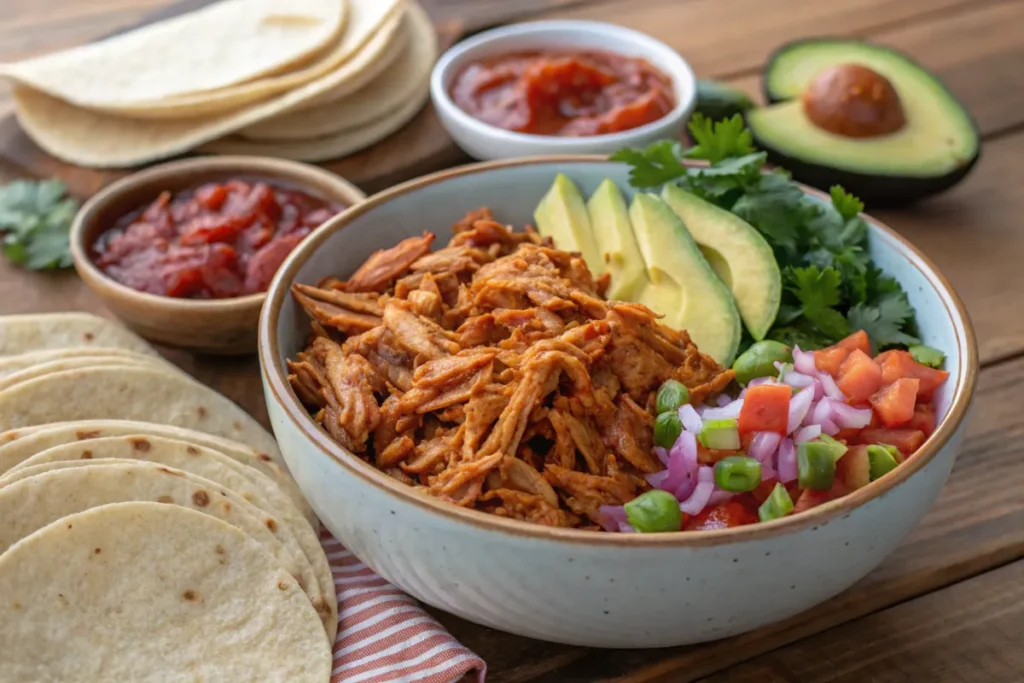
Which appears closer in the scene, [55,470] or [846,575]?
[846,575]

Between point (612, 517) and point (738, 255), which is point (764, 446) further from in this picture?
point (738, 255)

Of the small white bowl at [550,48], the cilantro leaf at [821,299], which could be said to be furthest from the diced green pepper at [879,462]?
the small white bowl at [550,48]

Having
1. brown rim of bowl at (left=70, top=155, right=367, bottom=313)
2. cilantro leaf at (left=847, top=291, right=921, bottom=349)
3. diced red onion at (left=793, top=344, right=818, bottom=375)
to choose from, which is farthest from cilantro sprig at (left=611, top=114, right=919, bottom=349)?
brown rim of bowl at (left=70, top=155, right=367, bottom=313)

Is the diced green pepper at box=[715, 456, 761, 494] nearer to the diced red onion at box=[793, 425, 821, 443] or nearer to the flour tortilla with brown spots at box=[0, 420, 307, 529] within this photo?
the diced red onion at box=[793, 425, 821, 443]

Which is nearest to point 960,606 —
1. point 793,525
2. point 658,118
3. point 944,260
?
point 793,525

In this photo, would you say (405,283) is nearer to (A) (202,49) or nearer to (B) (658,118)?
(B) (658,118)

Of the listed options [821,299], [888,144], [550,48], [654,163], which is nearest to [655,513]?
[821,299]
